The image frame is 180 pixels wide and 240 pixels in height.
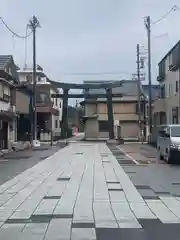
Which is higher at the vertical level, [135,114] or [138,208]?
[135,114]

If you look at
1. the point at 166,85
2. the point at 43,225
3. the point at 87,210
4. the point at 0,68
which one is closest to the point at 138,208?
the point at 87,210

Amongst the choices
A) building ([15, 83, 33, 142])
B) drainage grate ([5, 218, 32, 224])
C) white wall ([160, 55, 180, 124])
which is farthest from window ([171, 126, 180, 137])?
building ([15, 83, 33, 142])

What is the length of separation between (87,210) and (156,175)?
29.0ft

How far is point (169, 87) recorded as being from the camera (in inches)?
1833

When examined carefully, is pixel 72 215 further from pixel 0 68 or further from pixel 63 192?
pixel 0 68

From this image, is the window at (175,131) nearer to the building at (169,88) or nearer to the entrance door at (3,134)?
the building at (169,88)

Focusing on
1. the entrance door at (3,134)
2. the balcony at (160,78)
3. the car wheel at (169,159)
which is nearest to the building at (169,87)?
the balcony at (160,78)

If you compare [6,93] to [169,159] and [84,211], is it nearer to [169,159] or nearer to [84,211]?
[169,159]

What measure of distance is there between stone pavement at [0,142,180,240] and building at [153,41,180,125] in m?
26.4

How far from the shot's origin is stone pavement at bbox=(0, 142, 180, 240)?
8.02 m

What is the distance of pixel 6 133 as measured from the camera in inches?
1587

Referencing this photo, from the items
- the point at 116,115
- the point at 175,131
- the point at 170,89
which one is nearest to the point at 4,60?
the point at 170,89

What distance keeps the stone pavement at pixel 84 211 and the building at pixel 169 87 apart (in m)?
26.4

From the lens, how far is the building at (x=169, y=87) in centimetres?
4162
